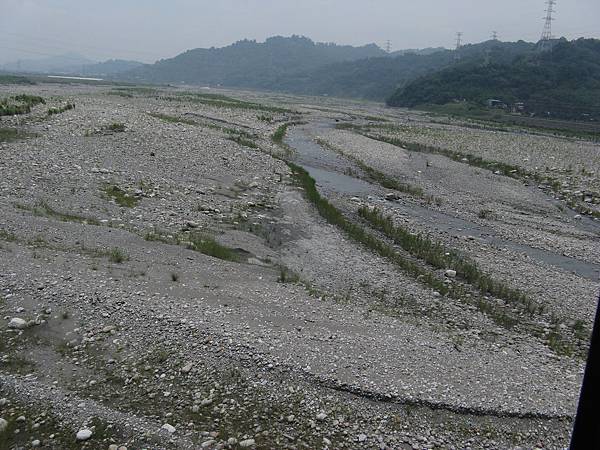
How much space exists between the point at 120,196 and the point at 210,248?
637cm

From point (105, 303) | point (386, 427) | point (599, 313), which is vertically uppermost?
point (599, 313)

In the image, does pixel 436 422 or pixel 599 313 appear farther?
pixel 436 422

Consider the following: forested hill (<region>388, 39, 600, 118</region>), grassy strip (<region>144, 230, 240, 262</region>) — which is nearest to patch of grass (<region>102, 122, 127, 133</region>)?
grassy strip (<region>144, 230, 240, 262</region>)

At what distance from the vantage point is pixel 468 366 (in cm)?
1019

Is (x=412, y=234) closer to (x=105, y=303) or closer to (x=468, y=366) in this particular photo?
(x=468, y=366)

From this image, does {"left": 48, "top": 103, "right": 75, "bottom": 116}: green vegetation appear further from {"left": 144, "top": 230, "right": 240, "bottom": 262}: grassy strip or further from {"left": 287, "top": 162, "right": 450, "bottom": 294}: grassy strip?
{"left": 144, "top": 230, "right": 240, "bottom": 262}: grassy strip

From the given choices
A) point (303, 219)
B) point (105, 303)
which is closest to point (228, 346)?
point (105, 303)

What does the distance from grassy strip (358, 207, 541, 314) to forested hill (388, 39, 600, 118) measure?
84638 mm

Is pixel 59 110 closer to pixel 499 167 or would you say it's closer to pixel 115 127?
pixel 115 127

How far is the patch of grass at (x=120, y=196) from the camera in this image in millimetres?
18956

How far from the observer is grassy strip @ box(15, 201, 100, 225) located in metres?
16.4

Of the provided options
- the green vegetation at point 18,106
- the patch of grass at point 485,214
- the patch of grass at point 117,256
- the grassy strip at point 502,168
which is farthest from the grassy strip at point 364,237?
the green vegetation at point 18,106

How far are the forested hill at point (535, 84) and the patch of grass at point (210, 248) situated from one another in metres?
92.5

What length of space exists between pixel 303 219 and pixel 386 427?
13587 millimetres
